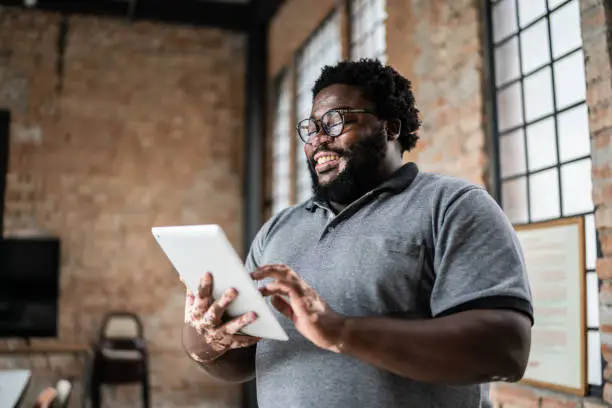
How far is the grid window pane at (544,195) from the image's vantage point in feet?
Answer: 8.51

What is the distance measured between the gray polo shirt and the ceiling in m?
4.93

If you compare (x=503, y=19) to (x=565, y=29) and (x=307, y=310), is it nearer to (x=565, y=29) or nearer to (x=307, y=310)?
(x=565, y=29)

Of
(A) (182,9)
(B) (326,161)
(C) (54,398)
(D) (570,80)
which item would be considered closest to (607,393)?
(D) (570,80)

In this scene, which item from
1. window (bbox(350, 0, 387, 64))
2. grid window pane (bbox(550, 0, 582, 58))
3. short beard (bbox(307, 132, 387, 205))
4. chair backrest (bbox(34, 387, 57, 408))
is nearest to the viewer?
short beard (bbox(307, 132, 387, 205))

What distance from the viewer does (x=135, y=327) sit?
19.5 ft

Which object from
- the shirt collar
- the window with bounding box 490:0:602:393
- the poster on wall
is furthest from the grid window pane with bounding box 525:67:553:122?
the shirt collar

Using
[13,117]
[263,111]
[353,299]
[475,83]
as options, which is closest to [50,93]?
[13,117]

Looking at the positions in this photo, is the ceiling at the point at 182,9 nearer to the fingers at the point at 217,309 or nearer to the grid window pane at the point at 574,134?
the grid window pane at the point at 574,134

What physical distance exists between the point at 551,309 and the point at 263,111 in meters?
4.39

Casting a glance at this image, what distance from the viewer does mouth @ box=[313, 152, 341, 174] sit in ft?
4.78

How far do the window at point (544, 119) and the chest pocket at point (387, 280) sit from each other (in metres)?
1.34

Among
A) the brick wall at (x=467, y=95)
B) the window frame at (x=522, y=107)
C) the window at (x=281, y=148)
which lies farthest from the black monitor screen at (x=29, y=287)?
the window frame at (x=522, y=107)

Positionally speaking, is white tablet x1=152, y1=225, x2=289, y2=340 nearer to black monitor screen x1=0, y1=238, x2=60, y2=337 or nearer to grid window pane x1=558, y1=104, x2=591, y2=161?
grid window pane x1=558, y1=104, x2=591, y2=161

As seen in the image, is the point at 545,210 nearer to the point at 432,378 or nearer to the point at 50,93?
the point at 432,378
